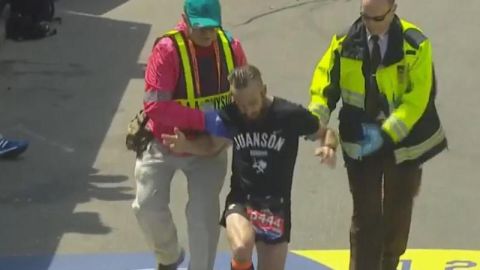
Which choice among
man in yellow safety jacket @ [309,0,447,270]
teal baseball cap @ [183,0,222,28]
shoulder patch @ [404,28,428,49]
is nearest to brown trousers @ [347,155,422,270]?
man in yellow safety jacket @ [309,0,447,270]

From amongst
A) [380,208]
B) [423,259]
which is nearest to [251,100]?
[380,208]

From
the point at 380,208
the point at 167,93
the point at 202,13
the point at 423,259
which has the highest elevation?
the point at 202,13

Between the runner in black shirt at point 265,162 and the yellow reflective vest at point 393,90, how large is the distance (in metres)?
0.23

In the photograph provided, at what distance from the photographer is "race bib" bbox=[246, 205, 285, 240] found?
6.30m

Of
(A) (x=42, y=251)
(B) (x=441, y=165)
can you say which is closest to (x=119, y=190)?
(A) (x=42, y=251)

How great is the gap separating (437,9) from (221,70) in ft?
34.1

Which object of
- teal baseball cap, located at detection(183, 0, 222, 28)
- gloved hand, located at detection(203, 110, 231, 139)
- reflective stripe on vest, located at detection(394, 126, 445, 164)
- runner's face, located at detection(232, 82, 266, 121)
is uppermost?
teal baseball cap, located at detection(183, 0, 222, 28)

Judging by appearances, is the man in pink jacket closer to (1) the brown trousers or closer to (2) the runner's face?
(2) the runner's face

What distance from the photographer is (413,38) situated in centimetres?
649

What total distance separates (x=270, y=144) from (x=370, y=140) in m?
0.62

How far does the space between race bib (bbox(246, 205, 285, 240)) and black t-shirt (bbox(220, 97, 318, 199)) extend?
0.10 m

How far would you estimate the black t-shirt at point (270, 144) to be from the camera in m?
6.32

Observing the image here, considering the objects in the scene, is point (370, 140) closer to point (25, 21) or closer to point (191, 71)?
point (191, 71)

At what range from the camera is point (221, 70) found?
660cm
